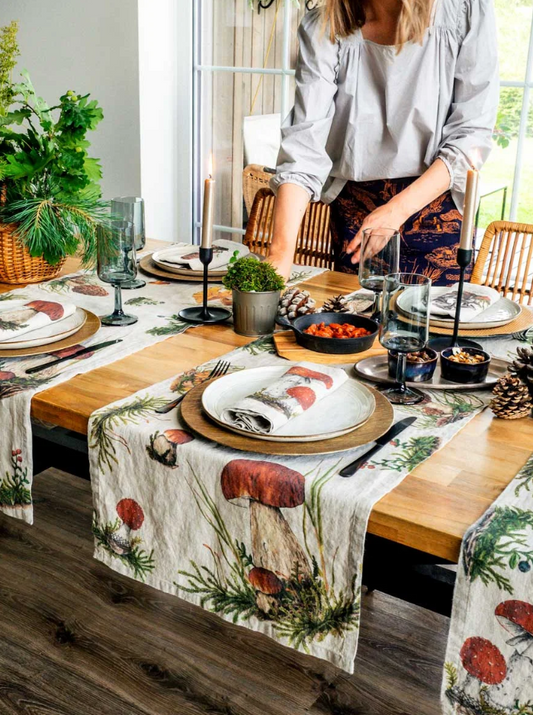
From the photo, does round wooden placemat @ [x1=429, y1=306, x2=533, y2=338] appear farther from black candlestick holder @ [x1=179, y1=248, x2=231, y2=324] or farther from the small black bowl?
black candlestick holder @ [x1=179, y1=248, x2=231, y2=324]

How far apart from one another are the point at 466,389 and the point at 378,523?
0.41m

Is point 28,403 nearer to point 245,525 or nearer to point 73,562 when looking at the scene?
point 245,525

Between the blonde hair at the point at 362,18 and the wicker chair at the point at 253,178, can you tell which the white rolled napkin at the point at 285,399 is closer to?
the blonde hair at the point at 362,18

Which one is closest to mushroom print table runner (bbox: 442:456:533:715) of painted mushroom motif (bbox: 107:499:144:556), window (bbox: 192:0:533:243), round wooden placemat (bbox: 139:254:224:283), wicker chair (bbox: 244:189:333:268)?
painted mushroom motif (bbox: 107:499:144:556)

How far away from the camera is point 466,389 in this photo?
1252mm

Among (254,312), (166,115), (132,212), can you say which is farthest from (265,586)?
(166,115)

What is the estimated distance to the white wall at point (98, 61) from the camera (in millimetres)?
3225

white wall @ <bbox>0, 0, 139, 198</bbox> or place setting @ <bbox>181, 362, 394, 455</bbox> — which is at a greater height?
white wall @ <bbox>0, 0, 139, 198</bbox>

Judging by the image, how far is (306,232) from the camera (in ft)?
8.14

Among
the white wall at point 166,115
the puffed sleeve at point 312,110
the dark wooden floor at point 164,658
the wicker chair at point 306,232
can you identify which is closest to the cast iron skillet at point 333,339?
the puffed sleeve at point 312,110

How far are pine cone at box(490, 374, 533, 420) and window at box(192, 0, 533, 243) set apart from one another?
5.91ft

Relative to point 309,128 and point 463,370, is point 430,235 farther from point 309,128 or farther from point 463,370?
point 463,370

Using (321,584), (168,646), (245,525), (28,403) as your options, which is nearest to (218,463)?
(245,525)

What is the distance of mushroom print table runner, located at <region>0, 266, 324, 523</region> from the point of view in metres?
1.22
